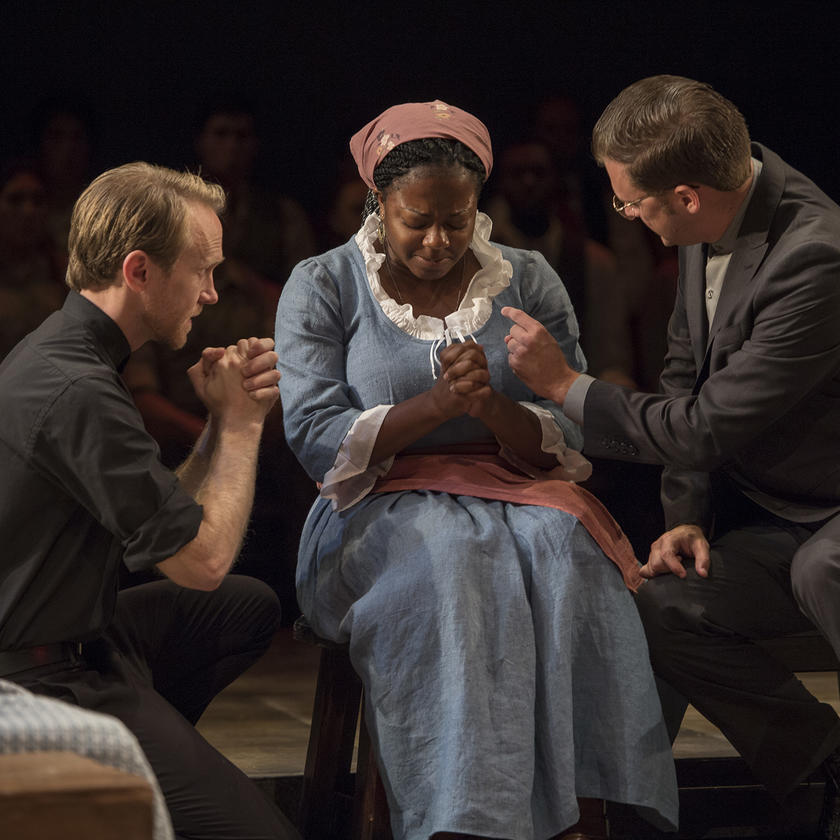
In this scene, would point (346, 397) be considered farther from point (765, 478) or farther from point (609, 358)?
point (609, 358)

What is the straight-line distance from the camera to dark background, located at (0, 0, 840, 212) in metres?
4.39

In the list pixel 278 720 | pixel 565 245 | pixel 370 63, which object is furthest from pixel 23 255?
pixel 565 245

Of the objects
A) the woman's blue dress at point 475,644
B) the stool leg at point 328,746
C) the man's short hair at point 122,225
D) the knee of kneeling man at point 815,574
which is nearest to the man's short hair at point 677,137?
the woman's blue dress at point 475,644

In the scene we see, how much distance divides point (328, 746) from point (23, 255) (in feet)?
7.64

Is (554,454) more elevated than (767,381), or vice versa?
(767,381)

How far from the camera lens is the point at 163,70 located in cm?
447

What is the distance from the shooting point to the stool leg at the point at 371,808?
2475mm

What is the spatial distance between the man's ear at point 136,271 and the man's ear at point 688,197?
1.12 m

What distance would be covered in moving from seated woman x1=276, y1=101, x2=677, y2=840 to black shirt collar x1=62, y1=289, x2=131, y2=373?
580mm

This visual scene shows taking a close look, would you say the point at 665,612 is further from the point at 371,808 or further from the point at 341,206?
the point at 341,206

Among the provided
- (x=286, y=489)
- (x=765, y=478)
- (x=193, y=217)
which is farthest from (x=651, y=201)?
(x=286, y=489)

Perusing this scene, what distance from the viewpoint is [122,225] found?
2.19m

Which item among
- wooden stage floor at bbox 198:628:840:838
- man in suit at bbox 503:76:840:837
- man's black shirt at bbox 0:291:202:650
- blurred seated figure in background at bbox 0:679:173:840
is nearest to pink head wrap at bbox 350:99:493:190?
man in suit at bbox 503:76:840:837

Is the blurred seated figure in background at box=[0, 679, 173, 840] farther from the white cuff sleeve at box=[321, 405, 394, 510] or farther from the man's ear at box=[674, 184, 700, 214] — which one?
the man's ear at box=[674, 184, 700, 214]
